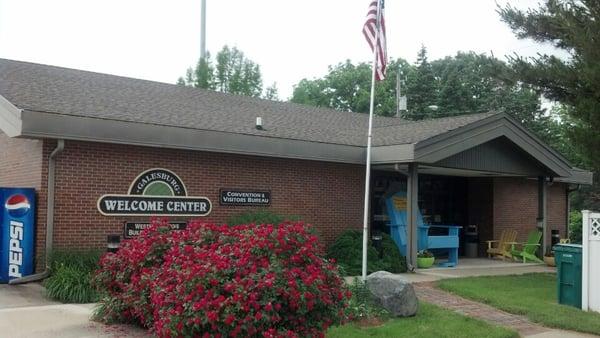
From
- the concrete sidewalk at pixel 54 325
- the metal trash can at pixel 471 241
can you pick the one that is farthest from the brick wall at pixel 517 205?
the concrete sidewalk at pixel 54 325

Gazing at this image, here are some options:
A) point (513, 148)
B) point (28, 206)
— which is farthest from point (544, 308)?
point (28, 206)

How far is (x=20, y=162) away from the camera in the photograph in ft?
40.3

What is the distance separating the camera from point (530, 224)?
2175 centimetres

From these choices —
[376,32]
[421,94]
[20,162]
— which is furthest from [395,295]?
[421,94]

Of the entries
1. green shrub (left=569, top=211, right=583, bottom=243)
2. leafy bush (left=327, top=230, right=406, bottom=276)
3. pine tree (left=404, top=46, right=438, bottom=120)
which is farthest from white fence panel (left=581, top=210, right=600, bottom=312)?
pine tree (left=404, top=46, right=438, bottom=120)

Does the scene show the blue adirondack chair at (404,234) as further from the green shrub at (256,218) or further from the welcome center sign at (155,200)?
the welcome center sign at (155,200)

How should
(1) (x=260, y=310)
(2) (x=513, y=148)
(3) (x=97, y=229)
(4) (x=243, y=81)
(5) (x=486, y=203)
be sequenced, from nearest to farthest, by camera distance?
(1) (x=260, y=310)
(3) (x=97, y=229)
(2) (x=513, y=148)
(5) (x=486, y=203)
(4) (x=243, y=81)

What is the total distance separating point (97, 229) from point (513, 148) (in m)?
11.8

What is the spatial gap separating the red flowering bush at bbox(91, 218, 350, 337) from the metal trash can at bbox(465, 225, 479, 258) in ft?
47.6

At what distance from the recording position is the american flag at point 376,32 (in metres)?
11.5

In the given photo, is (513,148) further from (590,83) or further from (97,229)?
(97,229)

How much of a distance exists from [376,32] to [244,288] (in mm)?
6804

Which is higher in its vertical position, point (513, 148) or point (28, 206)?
point (513, 148)

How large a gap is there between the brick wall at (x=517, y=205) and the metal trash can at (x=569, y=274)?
920cm
